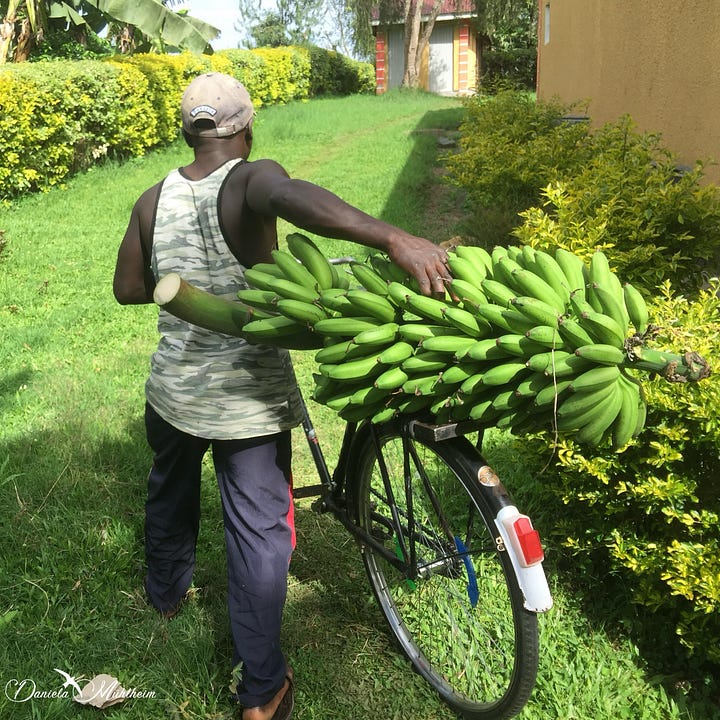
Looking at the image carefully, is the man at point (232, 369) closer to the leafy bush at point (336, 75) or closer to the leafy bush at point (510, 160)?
the leafy bush at point (510, 160)

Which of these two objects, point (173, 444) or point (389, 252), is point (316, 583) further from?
point (389, 252)

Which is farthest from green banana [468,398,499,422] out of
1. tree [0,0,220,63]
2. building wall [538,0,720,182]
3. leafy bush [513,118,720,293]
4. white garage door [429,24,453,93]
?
white garage door [429,24,453,93]

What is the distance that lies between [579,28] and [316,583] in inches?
333

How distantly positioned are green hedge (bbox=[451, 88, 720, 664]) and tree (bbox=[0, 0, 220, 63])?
11109 millimetres

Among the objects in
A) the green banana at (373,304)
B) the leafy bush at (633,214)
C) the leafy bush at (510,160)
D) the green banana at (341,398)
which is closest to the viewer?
the green banana at (373,304)

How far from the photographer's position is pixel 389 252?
1.89m

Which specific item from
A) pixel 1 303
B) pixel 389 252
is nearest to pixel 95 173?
pixel 1 303

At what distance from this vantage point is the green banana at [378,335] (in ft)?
6.03

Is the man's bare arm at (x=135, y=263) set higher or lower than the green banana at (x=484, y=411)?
higher

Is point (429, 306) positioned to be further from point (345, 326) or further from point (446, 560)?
point (446, 560)

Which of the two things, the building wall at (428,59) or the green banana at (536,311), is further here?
the building wall at (428,59)

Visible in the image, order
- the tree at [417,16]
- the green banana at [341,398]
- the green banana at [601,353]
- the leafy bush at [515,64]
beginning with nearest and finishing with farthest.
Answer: the green banana at [601,353], the green banana at [341,398], the tree at [417,16], the leafy bush at [515,64]
